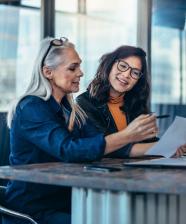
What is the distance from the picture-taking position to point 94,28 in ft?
17.0

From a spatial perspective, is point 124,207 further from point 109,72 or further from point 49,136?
point 109,72

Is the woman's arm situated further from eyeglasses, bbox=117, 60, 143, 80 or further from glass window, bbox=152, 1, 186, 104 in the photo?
glass window, bbox=152, 1, 186, 104

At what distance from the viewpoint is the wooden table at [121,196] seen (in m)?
1.33

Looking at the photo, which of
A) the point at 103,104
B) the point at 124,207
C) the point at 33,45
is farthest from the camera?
the point at 33,45

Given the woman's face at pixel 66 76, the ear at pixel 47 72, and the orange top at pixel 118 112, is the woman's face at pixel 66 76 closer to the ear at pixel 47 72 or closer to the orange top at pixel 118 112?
the ear at pixel 47 72

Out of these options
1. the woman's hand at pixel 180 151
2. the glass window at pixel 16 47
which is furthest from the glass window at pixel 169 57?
the woman's hand at pixel 180 151

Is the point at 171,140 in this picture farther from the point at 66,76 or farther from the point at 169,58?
→ the point at 169,58

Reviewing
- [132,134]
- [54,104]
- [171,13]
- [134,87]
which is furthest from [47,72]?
[171,13]

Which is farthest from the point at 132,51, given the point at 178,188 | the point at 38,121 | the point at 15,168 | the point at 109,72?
the point at 178,188

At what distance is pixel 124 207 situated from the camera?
1370mm

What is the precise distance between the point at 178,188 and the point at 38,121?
26.4 inches

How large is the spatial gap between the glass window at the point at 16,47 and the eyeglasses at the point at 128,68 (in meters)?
2.51

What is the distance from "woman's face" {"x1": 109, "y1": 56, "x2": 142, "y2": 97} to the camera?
2.50m

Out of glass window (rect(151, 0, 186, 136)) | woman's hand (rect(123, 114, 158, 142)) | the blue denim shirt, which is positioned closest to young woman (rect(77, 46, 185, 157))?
the blue denim shirt
